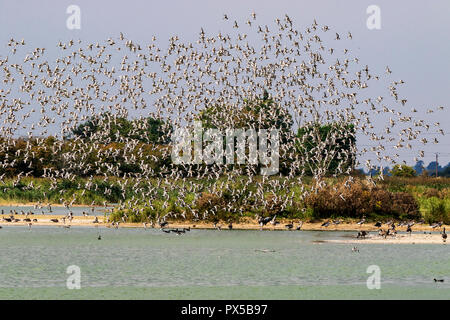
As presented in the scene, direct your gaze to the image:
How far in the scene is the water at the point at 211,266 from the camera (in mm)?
24938

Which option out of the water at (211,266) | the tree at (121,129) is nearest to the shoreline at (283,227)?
the water at (211,266)

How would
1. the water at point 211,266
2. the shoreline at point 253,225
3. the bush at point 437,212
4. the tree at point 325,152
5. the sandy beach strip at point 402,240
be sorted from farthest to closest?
1. the tree at point 325,152
2. the bush at point 437,212
3. the shoreline at point 253,225
4. the sandy beach strip at point 402,240
5. the water at point 211,266

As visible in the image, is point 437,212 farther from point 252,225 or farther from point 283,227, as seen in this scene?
point 252,225

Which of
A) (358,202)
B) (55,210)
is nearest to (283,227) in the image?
(358,202)

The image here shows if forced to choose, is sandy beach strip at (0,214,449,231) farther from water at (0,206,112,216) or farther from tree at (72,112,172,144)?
tree at (72,112,172,144)

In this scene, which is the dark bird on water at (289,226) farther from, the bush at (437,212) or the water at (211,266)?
the bush at (437,212)

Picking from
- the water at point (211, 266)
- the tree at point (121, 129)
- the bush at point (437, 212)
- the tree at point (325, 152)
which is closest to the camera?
the water at point (211, 266)

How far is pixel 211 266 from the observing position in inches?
1233

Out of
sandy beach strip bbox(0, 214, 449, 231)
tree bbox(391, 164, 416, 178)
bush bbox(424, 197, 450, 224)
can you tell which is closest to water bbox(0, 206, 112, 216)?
sandy beach strip bbox(0, 214, 449, 231)

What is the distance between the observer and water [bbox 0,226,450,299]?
81.8 feet

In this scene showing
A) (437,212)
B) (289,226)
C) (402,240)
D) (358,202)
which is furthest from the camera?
(437,212)

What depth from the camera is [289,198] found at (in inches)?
2058
